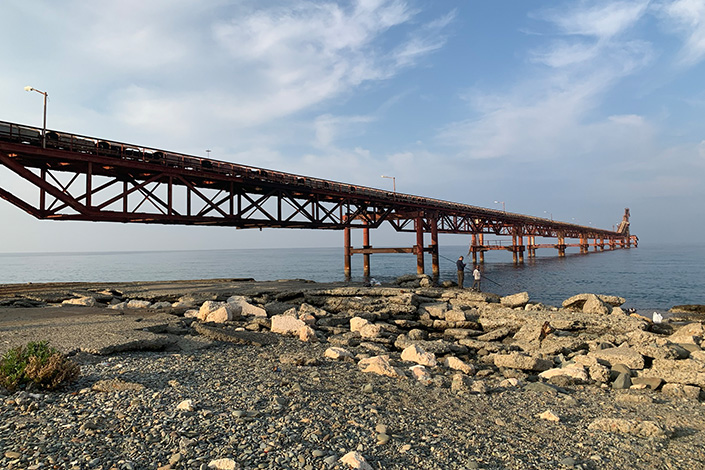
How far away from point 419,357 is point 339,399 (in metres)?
4.07

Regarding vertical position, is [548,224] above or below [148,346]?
above

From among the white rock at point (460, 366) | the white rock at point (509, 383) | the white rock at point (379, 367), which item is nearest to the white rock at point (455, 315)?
the white rock at point (460, 366)

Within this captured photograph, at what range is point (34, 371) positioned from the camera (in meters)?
5.91

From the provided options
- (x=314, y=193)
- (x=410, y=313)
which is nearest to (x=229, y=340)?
(x=410, y=313)

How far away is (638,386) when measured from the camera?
9.06m

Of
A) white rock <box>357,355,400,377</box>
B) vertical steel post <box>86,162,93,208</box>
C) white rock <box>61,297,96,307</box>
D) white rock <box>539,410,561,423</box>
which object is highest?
vertical steel post <box>86,162,93,208</box>

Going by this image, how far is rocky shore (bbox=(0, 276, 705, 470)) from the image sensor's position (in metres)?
4.57

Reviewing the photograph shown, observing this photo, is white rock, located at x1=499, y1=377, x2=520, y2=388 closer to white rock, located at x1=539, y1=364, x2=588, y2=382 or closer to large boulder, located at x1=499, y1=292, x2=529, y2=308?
white rock, located at x1=539, y1=364, x2=588, y2=382

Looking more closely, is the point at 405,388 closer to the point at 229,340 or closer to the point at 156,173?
the point at 229,340

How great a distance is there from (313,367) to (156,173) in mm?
16303

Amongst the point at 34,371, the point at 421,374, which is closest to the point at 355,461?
the point at 421,374

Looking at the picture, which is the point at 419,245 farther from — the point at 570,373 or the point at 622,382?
the point at 622,382

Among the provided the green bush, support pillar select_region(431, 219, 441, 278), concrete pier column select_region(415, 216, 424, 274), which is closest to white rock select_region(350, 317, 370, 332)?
the green bush

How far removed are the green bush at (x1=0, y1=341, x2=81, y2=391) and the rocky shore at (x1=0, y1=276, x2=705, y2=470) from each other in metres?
0.25
